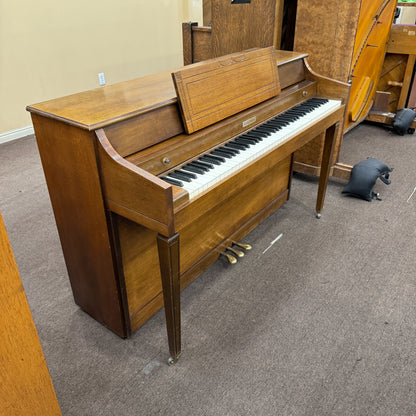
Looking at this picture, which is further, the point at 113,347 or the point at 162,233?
the point at 113,347

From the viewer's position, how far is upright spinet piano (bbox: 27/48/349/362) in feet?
4.25

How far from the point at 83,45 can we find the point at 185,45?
5.59ft

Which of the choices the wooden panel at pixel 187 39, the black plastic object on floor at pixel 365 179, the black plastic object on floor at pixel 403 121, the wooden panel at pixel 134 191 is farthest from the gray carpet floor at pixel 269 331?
the black plastic object on floor at pixel 403 121

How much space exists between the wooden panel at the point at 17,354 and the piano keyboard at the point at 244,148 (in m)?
0.64

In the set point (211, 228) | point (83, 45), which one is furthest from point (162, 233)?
point (83, 45)

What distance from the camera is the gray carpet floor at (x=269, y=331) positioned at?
1.48 metres

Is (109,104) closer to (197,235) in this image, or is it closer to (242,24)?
(197,235)

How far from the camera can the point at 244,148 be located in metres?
1.69

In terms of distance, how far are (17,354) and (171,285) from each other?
0.57m

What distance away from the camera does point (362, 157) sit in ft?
11.2

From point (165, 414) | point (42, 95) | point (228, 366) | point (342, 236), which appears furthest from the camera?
point (42, 95)

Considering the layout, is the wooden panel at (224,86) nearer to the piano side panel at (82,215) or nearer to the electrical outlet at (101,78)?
the piano side panel at (82,215)

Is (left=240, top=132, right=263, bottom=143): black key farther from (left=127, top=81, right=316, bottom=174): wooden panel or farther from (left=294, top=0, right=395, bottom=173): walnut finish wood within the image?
(left=294, top=0, right=395, bottom=173): walnut finish wood

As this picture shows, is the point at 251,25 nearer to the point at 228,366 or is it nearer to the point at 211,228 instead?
the point at 211,228
